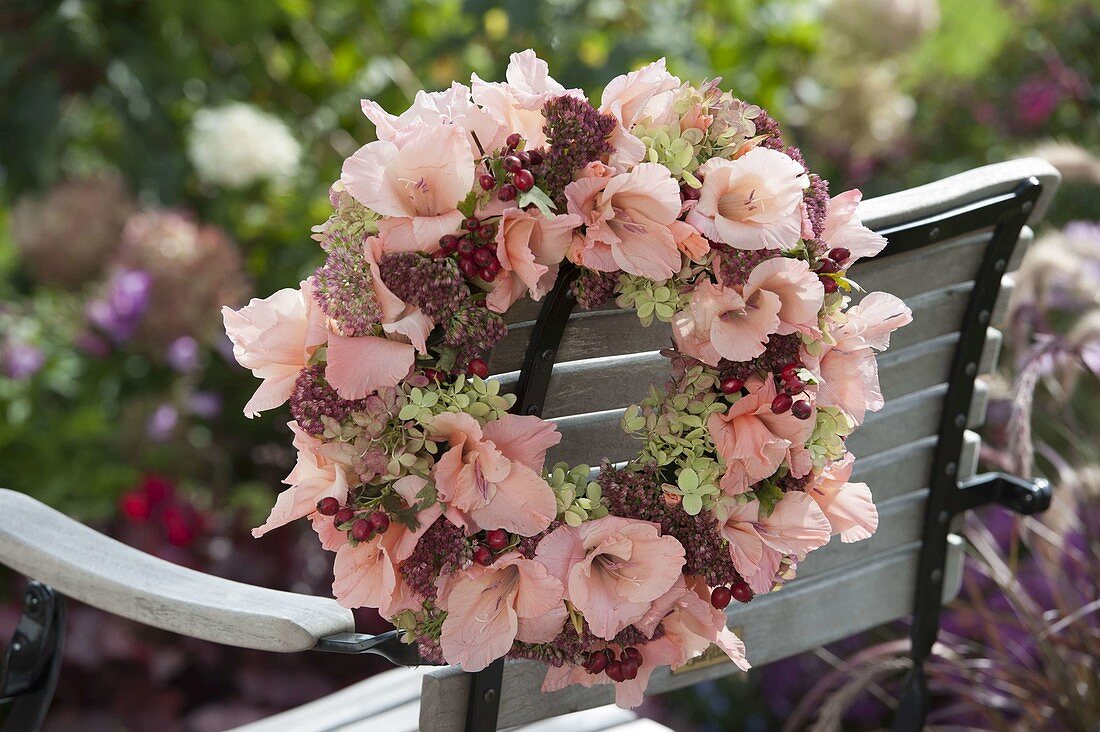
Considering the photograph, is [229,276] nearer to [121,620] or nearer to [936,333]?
[121,620]

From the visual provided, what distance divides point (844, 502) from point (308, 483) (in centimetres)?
42

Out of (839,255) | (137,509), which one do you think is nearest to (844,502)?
(839,255)

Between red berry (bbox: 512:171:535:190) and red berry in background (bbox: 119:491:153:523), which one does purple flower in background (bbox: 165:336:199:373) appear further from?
red berry (bbox: 512:171:535:190)

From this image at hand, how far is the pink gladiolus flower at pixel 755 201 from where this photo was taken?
0.83 meters

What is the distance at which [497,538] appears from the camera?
840 mm

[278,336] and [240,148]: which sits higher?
[278,336]

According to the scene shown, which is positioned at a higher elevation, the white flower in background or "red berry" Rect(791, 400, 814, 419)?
"red berry" Rect(791, 400, 814, 419)

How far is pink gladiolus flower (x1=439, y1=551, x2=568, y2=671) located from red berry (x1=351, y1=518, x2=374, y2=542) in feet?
0.23

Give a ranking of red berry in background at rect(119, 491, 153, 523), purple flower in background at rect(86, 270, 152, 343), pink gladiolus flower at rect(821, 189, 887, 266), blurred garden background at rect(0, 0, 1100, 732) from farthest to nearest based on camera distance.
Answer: purple flower in background at rect(86, 270, 152, 343) < red berry in background at rect(119, 491, 153, 523) < blurred garden background at rect(0, 0, 1100, 732) < pink gladiolus flower at rect(821, 189, 887, 266)

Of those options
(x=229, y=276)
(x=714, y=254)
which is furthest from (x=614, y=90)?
(x=229, y=276)

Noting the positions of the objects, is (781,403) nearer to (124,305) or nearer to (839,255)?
(839,255)

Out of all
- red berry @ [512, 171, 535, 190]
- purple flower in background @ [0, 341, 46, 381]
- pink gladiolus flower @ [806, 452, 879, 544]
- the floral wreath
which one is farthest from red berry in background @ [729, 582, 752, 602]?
purple flower in background @ [0, 341, 46, 381]

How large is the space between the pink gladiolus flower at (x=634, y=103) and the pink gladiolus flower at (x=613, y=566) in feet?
0.84

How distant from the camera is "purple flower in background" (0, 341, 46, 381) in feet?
8.47
